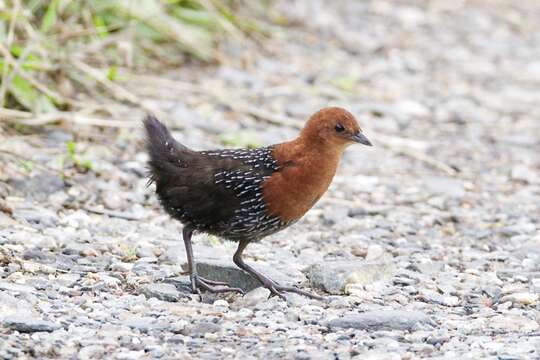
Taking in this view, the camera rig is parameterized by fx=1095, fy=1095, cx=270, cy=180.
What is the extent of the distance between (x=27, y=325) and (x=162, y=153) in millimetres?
1518

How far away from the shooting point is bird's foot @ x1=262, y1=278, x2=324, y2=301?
543 centimetres

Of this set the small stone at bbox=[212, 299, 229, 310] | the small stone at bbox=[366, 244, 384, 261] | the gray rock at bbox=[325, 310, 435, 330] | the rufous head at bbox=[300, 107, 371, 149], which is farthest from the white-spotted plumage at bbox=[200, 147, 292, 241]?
the small stone at bbox=[366, 244, 384, 261]

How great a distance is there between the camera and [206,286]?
→ 546 cm

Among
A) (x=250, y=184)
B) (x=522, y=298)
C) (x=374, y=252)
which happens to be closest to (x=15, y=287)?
(x=250, y=184)

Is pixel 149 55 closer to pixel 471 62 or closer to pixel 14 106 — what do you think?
pixel 14 106

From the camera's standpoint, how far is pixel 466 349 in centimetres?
473

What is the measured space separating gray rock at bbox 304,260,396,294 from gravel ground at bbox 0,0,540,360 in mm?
12

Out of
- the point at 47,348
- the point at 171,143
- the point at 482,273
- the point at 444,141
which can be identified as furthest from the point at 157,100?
the point at 47,348

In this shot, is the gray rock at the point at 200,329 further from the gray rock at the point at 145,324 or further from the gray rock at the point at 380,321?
the gray rock at the point at 380,321

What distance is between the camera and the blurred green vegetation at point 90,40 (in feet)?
25.7

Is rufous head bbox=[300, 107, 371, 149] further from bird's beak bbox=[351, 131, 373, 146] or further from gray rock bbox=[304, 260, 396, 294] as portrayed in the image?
gray rock bbox=[304, 260, 396, 294]

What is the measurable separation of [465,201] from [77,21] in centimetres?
352

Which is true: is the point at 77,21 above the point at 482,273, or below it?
above

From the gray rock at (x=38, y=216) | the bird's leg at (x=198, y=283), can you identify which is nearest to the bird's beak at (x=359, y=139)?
the bird's leg at (x=198, y=283)
